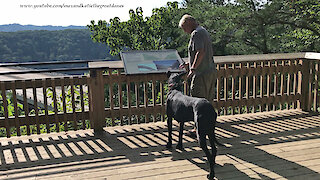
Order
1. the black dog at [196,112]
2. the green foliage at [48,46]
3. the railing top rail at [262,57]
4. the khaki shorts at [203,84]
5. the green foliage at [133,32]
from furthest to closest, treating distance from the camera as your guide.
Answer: the green foliage at [48,46]
the green foliage at [133,32]
the railing top rail at [262,57]
the khaki shorts at [203,84]
the black dog at [196,112]

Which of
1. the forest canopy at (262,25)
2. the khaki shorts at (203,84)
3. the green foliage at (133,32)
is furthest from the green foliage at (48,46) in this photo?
the khaki shorts at (203,84)

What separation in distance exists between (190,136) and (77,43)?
5623 cm

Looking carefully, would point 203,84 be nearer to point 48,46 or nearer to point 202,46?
point 202,46

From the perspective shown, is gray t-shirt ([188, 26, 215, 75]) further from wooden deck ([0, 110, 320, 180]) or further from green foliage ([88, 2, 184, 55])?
green foliage ([88, 2, 184, 55])

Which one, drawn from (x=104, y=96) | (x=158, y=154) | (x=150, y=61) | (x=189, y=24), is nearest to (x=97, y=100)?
(x=104, y=96)

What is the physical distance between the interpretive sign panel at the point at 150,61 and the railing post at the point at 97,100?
51 cm

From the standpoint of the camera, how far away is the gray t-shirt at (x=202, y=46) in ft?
12.6

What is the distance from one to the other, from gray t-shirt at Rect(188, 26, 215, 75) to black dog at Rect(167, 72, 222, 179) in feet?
1.04

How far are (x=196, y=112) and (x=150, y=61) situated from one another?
1.54 meters

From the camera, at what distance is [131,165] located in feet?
11.7

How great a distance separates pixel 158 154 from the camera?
3881 millimetres

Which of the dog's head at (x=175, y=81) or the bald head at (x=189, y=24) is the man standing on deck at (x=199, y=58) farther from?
the dog's head at (x=175, y=81)

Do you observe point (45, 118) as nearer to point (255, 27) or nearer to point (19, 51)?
point (255, 27)

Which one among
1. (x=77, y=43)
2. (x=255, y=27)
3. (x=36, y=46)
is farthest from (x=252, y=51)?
(x=36, y=46)
